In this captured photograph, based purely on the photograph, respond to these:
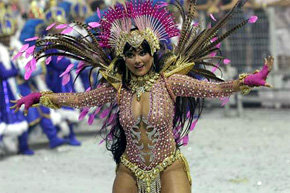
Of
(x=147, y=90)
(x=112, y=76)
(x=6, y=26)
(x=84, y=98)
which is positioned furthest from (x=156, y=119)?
(x=6, y=26)

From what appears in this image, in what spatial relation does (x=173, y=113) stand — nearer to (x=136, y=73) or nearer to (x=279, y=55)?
(x=136, y=73)

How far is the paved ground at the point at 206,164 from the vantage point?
6.88m

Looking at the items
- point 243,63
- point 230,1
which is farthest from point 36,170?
point 230,1

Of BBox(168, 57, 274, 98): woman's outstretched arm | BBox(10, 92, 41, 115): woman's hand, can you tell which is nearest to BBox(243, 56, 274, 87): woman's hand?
BBox(168, 57, 274, 98): woman's outstretched arm

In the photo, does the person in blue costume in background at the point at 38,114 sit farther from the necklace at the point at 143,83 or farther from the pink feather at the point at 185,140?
the necklace at the point at 143,83

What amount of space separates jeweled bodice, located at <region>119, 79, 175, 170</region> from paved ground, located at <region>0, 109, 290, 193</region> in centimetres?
215

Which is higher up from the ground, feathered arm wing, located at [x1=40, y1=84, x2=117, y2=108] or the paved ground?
feathered arm wing, located at [x1=40, y1=84, x2=117, y2=108]

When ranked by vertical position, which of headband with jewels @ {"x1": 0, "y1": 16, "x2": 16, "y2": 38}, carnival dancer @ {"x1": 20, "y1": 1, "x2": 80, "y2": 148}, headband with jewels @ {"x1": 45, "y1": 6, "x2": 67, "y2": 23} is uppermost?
headband with jewels @ {"x1": 45, "y1": 6, "x2": 67, "y2": 23}

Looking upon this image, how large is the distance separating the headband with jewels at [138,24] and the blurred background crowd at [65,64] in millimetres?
771

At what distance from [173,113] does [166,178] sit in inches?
17.1

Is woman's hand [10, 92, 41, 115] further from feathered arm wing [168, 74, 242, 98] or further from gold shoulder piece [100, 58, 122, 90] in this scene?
feathered arm wing [168, 74, 242, 98]

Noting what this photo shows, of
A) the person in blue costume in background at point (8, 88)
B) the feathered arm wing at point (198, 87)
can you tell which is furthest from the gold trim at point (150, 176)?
the person in blue costume in background at point (8, 88)

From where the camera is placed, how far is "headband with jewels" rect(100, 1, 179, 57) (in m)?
4.46

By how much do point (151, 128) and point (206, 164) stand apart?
360cm
